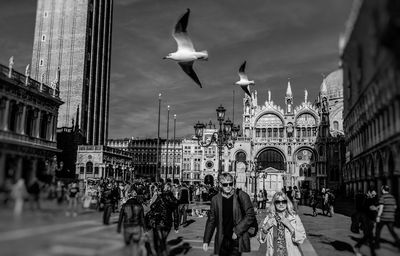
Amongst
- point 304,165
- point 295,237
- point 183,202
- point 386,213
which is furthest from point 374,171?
point 304,165

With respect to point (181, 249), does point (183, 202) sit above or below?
above

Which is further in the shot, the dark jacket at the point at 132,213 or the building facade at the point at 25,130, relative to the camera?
the dark jacket at the point at 132,213

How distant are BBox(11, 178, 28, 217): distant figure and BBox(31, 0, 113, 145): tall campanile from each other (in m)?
37.4

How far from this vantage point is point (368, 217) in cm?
229

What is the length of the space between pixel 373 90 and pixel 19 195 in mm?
1647

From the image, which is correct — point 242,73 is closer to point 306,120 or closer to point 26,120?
point 26,120

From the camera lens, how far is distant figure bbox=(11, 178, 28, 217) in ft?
4.92

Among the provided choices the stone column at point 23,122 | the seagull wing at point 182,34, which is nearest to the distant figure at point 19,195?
the stone column at point 23,122

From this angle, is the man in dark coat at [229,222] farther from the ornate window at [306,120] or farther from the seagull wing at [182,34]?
the ornate window at [306,120]

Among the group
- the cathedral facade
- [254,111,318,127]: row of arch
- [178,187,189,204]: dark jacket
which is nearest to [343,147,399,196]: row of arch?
[178,187,189,204]: dark jacket

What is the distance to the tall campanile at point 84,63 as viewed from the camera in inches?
1569

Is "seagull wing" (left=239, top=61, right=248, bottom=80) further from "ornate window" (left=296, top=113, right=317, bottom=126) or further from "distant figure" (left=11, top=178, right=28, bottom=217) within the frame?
"ornate window" (left=296, top=113, right=317, bottom=126)

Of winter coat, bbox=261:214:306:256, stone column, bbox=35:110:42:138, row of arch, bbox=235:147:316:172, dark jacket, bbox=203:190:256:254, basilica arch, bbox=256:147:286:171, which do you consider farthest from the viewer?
basilica arch, bbox=256:147:286:171

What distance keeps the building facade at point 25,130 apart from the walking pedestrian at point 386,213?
171cm
